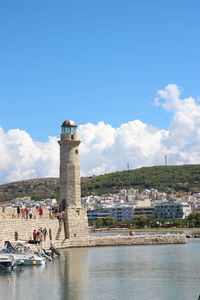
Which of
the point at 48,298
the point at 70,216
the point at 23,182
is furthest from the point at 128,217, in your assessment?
the point at 48,298

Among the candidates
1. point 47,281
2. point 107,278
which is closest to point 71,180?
point 107,278

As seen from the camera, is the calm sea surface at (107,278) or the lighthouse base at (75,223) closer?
the calm sea surface at (107,278)

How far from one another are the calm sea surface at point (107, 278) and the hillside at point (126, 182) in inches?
5162

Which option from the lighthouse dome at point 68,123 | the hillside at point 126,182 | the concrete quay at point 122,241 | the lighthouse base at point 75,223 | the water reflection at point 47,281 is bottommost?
the water reflection at point 47,281

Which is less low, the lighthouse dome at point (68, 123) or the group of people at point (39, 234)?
the lighthouse dome at point (68, 123)

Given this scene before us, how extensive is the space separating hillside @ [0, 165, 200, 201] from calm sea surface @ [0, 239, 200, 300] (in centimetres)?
13111

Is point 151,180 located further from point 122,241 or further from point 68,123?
point 68,123

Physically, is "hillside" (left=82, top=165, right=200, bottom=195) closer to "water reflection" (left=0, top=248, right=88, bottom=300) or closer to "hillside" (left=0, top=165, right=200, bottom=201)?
"hillside" (left=0, top=165, right=200, bottom=201)

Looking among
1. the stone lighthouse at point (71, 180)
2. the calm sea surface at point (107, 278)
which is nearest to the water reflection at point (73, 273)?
the calm sea surface at point (107, 278)

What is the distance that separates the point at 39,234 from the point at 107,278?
10.3 meters

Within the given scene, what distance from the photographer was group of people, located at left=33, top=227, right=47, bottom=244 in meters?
31.2

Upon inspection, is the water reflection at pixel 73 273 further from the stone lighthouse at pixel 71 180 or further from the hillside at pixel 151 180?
the hillside at pixel 151 180

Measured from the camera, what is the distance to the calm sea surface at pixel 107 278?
18.4 metres

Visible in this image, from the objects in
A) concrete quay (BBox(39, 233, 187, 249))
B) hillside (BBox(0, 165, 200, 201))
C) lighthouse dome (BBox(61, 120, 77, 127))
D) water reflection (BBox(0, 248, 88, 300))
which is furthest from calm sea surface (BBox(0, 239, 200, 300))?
hillside (BBox(0, 165, 200, 201))
